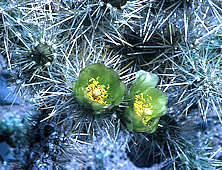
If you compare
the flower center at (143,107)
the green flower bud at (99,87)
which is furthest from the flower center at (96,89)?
the flower center at (143,107)

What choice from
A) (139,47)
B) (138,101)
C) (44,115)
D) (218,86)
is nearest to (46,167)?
(44,115)

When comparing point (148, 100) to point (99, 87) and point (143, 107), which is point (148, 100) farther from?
point (99, 87)

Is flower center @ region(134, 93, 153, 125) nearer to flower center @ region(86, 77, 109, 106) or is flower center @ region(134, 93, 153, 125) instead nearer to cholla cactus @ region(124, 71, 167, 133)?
cholla cactus @ region(124, 71, 167, 133)

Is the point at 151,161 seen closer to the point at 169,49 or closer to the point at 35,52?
the point at 169,49

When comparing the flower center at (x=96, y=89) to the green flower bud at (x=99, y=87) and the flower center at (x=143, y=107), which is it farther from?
the flower center at (x=143, y=107)

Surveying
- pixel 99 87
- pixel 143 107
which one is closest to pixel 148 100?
pixel 143 107

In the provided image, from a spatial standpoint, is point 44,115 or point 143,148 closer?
point 44,115
